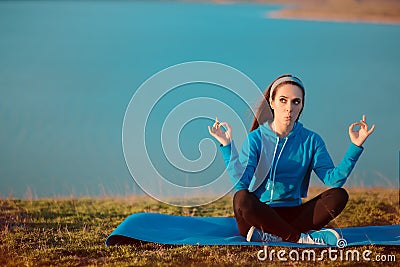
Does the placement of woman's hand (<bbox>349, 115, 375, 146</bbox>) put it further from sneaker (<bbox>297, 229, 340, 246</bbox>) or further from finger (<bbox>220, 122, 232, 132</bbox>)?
finger (<bbox>220, 122, 232, 132</bbox>)

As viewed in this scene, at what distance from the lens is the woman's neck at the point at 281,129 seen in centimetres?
542

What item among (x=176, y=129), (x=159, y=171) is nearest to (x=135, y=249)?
(x=159, y=171)

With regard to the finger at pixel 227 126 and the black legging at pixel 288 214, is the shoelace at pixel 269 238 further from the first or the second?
the finger at pixel 227 126

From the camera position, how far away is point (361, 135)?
503 centimetres

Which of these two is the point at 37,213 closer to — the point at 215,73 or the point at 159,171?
the point at 159,171

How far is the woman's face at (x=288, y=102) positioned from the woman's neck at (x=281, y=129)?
0.06 meters

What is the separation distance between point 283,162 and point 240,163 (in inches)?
16.7

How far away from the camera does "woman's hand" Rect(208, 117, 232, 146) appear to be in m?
5.04

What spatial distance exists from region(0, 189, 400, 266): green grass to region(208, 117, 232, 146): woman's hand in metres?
0.86

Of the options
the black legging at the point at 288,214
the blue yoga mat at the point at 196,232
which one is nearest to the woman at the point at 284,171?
the black legging at the point at 288,214

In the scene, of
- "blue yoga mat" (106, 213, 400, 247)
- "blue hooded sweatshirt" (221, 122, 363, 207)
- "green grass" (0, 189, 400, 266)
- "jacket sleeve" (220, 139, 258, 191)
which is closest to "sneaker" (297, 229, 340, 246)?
"blue yoga mat" (106, 213, 400, 247)

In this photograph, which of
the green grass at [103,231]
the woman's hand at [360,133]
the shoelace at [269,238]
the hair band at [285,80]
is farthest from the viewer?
the hair band at [285,80]

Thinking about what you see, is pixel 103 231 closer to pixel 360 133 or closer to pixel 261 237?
pixel 261 237

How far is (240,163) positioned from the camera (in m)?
5.20
